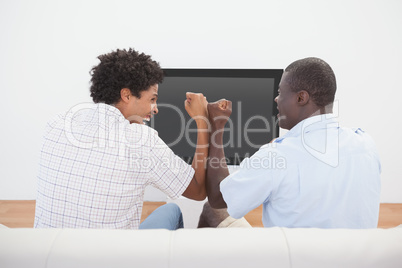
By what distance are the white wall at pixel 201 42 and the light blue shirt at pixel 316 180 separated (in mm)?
1739

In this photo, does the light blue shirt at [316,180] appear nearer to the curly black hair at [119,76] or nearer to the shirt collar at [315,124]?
the shirt collar at [315,124]

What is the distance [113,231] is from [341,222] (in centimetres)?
63

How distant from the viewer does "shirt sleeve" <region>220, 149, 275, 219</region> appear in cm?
92

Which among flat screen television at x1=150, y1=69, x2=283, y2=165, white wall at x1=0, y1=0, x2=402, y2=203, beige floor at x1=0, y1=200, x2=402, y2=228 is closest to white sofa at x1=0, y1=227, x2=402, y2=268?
flat screen television at x1=150, y1=69, x2=283, y2=165

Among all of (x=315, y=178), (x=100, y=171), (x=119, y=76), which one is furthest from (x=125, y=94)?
(x=315, y=178)

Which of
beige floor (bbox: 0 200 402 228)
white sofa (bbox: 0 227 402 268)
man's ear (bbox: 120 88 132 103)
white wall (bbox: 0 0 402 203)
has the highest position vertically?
white wall (bbox: 0 0 402 203)

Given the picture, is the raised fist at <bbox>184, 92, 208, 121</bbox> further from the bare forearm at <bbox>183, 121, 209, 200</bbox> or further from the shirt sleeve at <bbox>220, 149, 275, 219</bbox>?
the shirt sleeve at <bbox>220, 149, 275, 219</bbox>

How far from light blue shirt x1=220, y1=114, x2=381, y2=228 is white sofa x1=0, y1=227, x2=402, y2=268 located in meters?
0.24

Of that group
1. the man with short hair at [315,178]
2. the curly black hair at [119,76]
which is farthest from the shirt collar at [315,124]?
the curly black hair at [119,76]

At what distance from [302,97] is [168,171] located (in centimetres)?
52

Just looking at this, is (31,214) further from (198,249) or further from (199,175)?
(198,249)

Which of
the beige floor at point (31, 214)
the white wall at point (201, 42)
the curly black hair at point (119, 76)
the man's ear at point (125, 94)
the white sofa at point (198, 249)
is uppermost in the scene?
the white wall at point (201, 42)

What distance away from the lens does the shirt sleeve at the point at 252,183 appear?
0.92 meters

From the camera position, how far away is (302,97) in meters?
1.08
